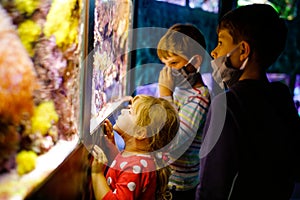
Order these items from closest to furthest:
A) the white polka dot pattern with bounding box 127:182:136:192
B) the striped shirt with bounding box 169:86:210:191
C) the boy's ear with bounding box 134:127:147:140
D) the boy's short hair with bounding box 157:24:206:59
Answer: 1. the white polka dot pattern with bounding box 127:182:136:192
2. the boy's ear with bounding box 134:127:147:140
3. the striped shirt with bounding box 169:86:210:191
4. the boy's short hair with bounding box 157:24:206:59

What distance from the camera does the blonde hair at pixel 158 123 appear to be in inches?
59.3

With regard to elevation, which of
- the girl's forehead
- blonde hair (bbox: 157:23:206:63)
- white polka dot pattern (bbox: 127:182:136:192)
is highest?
the girl's forehead

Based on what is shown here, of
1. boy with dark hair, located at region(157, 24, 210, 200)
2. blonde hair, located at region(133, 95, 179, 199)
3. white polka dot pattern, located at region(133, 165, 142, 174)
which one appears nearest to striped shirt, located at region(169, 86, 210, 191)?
boy with dark hair, located at region(157, 24, 210, 200)

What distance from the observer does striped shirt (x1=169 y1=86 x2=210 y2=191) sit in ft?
6.02

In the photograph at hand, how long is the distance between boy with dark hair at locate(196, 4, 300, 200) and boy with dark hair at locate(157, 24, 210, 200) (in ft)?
1.00

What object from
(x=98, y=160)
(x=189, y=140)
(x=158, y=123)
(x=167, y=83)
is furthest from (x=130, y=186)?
(x=167, y=83)

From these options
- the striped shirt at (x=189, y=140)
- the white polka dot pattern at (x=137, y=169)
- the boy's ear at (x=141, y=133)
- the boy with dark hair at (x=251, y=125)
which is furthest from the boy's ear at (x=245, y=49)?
the white polka dot pattern at (x=137, y=169)

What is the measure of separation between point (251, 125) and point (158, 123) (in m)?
0.44

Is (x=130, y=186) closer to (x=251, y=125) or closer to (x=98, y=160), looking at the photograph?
(x=98, y=160)

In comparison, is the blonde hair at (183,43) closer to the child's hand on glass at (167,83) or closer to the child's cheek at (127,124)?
the child's hand on glass at (167,83)

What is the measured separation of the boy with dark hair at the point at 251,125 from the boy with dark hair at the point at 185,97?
30 centimetres

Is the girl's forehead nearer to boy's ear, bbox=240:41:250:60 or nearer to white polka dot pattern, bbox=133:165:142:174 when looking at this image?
boy's ear, bbox=240:41:250:60

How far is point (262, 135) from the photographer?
147 centimetres

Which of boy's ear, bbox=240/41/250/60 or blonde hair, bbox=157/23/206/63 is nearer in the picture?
boy's ear, bbox=240/41/250/60
